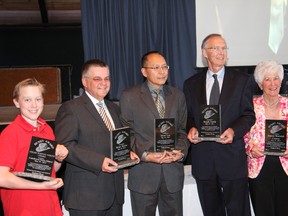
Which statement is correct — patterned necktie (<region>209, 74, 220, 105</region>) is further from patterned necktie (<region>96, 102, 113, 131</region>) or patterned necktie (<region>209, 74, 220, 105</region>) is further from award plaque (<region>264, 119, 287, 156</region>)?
patterned necktie (<region>96, 102, 113, 131</region>)

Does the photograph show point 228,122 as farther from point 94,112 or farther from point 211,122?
point 94,112

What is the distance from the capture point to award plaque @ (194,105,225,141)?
2824 mm

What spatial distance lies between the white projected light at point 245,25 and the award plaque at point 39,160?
4.20 m

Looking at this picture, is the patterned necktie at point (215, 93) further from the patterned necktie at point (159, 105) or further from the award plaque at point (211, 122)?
the patterned necktie at point (159, 105)

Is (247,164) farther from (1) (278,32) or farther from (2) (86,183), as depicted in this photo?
(1) (278,32)

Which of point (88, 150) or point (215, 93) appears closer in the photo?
point (88, 150)

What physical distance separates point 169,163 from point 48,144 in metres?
1.07

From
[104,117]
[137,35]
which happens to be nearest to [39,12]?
[137,35]

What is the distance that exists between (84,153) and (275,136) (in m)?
1.43

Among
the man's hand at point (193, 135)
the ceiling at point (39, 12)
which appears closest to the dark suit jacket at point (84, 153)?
the man's hand at point (193, 135)

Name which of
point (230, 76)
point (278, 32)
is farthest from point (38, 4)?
point (230, 76)

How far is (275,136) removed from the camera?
2854 mm

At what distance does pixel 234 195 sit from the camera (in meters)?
3.03

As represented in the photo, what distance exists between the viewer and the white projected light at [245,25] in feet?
19.1
